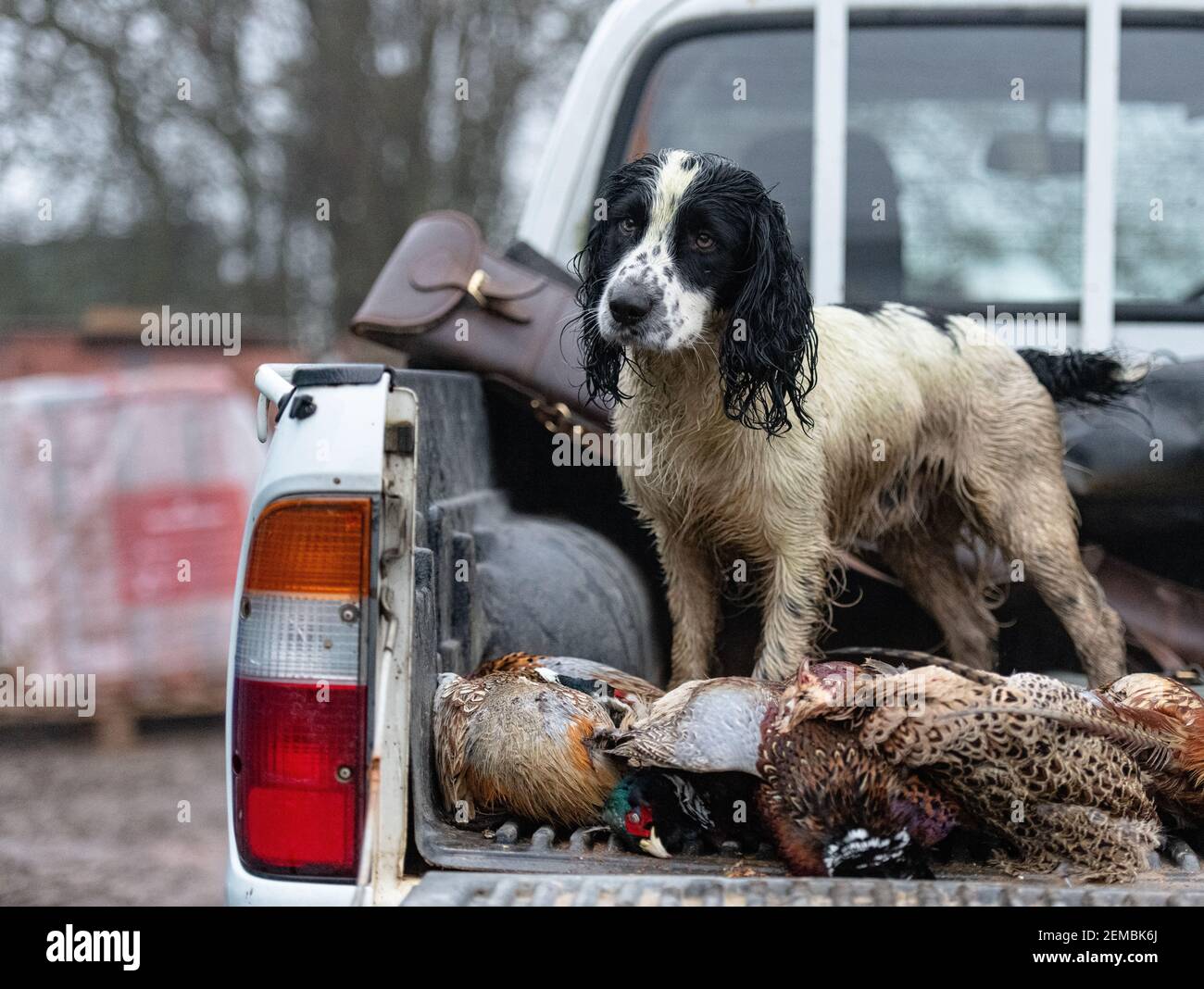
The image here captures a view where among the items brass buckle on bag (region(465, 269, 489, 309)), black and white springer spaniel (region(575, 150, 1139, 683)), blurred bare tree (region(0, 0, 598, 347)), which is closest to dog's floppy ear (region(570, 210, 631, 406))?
black and white springer spaniel (region(575, 150, 1139, 683))

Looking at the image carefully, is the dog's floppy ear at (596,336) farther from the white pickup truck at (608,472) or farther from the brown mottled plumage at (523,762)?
the brown mottled plumage at (523,762)

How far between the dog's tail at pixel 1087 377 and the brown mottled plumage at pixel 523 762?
1588 mm

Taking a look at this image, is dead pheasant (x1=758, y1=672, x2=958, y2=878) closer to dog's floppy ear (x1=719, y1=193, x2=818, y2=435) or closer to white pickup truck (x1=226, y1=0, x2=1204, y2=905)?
white pickup truck (x1=226, y1=0, x2=1204, y2=905)

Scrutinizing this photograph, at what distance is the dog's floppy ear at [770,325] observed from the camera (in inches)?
95.7

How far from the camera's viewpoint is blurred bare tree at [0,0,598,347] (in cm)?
1120

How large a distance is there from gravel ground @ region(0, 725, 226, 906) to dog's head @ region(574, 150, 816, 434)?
11.2 feet

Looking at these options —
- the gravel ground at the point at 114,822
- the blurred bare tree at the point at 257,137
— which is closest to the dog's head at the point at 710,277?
the gravel ground at the point at 114,822

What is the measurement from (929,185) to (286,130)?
35.4ft

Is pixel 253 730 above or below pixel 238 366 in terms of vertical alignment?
below

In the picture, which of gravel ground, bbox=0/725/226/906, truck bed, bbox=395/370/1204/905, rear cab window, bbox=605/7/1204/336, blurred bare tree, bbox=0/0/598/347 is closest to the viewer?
truck bed, bbox=395/370/1204/905

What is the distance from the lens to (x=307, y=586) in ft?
6.01

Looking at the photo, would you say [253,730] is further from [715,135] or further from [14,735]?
[14,735]
